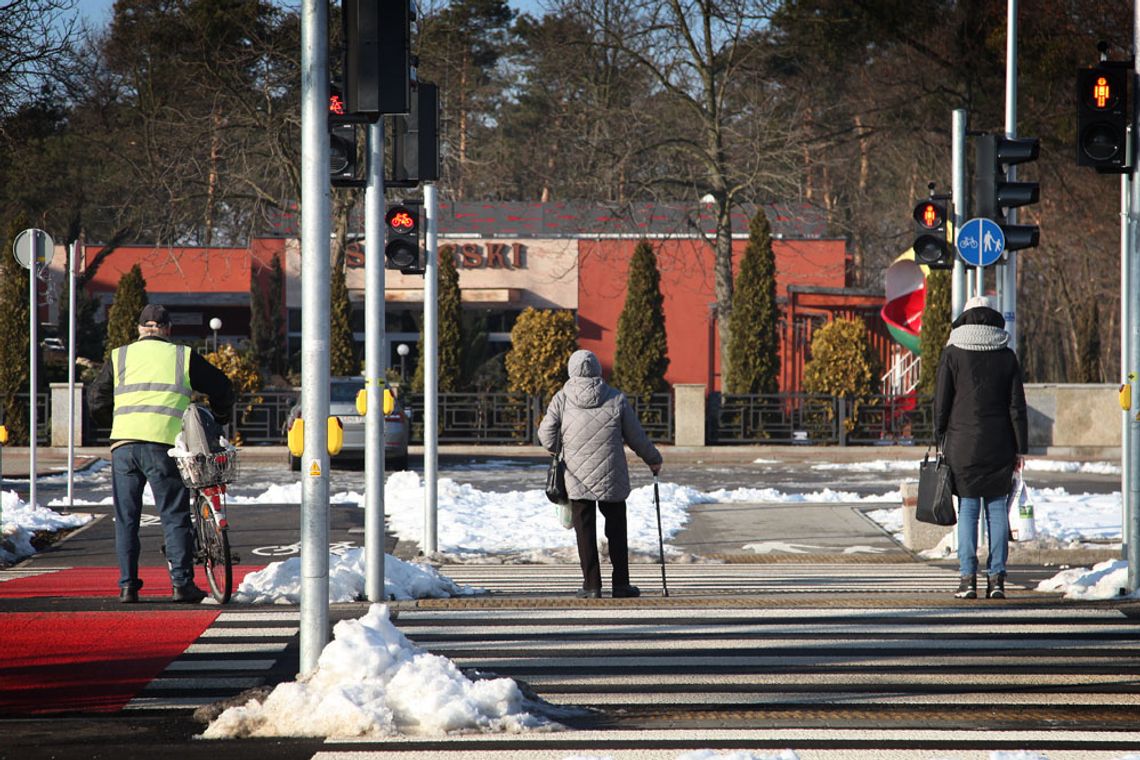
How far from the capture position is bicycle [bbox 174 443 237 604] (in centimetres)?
949

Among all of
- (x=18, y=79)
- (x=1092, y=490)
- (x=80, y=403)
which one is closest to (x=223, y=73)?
(x=80, y=403)

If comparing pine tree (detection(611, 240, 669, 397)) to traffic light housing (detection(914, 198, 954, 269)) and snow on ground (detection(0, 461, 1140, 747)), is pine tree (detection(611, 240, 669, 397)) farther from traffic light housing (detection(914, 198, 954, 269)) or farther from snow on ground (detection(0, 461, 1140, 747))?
traffic light housing (detection(914, 198, 954, 269))

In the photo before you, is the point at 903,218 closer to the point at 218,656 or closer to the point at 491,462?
the point at 491,462

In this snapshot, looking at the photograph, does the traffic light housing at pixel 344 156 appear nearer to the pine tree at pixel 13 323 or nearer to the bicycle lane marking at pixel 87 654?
the bicycle lane marking at pixel 87 654

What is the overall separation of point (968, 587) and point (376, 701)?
513cm

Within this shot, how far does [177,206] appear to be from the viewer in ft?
112

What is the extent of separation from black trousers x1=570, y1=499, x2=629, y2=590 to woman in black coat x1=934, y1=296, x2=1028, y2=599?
2.23 m

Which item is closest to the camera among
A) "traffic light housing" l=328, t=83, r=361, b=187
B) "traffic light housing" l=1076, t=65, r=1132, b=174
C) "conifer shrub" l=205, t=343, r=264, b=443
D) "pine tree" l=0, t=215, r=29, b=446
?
"traffic light housing" l=328, t=83, r=361, b=187

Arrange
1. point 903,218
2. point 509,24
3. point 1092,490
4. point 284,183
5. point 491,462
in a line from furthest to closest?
point 509,24
point 903,218
point 284,183
point 491,462
point 1092,490

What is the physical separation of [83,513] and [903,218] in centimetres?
3541

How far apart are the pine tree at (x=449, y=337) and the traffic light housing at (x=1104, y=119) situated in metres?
24.2

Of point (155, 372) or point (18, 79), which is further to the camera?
point (18, 79)

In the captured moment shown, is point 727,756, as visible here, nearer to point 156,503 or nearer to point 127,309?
point 156,503

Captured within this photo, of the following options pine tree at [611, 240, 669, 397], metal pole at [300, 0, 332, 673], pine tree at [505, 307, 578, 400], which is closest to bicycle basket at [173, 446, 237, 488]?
metal pole at [300, 0, 332, 673]
